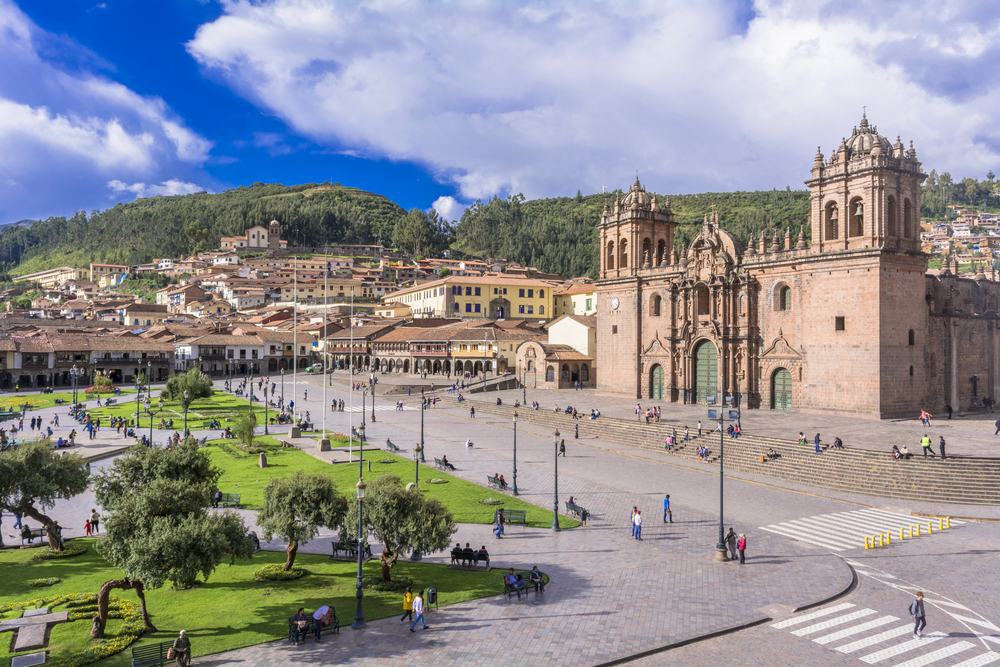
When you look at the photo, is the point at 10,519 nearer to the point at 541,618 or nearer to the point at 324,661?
the point at 324,661

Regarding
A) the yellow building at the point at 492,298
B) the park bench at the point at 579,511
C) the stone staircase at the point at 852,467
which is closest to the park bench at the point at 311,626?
the park bench at the point at 579,511

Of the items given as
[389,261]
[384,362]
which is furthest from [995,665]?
[389,261]

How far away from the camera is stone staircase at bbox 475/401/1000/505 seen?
26672mm

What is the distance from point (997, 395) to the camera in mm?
46750

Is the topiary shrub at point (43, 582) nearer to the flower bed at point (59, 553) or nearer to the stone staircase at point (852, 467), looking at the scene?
the flower bed at point (59, 553)

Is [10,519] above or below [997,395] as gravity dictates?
below

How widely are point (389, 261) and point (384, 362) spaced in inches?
2700

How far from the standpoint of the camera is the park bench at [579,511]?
77.6 feet

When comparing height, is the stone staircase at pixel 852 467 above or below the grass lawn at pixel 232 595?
above

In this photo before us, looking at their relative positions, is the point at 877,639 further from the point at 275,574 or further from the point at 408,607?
the point at 275,574

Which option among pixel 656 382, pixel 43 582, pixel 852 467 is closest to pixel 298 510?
pixel 43 582

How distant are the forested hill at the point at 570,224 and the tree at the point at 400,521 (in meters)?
112

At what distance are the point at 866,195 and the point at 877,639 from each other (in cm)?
3259

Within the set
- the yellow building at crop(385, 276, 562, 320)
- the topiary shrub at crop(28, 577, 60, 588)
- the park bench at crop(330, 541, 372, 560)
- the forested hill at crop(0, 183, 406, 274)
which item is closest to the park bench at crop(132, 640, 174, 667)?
the park bench at crop(330, 541, 372, 560)
